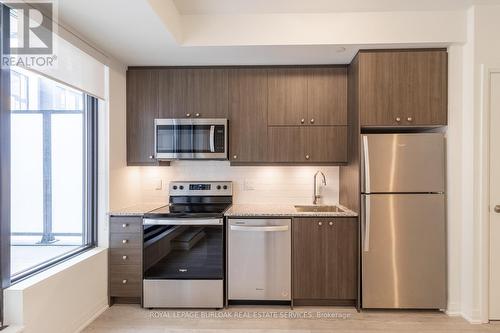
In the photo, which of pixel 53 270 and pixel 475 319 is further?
pixel 475 319

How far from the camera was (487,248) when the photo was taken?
2.57m

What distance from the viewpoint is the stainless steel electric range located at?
280 centimetres

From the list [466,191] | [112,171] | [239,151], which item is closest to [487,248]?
[466,191]

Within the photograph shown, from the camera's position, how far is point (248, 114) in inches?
125

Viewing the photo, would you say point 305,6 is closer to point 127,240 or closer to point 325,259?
point 325,259

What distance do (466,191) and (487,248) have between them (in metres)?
0.50

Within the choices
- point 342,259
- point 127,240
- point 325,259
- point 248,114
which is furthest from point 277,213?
point 127,240

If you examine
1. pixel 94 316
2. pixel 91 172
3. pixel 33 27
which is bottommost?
pixel 94 316

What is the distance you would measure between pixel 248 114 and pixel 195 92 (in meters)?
0.61

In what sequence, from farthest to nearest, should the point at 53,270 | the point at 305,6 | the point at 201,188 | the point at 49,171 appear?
the point at 201,188 → the point at 305,6 → the point at 49,171 → the point at 53,270

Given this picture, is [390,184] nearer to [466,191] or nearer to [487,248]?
[466,191]

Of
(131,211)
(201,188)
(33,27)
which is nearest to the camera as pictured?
(33,27)

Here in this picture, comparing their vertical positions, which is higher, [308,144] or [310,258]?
[308,144]

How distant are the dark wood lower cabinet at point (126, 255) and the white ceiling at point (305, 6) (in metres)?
1.95
